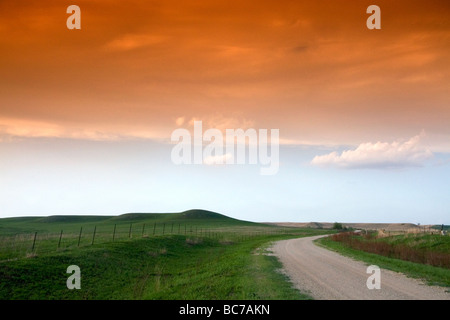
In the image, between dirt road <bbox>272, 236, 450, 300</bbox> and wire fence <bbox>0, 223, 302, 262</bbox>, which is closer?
dirt road <bbox>272, 236, 450, 300</bbox>

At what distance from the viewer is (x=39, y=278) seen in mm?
20031

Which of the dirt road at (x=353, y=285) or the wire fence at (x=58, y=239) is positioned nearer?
the dirt road at (x=353, y=285)

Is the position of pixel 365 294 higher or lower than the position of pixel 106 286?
higher

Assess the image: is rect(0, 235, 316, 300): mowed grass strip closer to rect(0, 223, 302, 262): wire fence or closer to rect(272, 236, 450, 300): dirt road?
rect(272, 236, 450, 300): dirt road

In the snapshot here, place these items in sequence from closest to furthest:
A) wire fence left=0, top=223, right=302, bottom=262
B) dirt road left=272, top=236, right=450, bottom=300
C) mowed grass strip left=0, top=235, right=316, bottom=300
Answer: dirt road left=272, top=236, right=450, bottom=300, mowed grass strip left=0, top=235, right=316, bottom=300, wire fence left=0, top=223, right=302, bottom=262

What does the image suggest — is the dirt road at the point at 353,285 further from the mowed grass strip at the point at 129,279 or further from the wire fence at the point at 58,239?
the wire fence at the point at 58,239

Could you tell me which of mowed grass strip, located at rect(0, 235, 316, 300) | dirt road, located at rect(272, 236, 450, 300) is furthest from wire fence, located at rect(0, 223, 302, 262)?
dirt road, located at rect(272, 236, 450, 300)

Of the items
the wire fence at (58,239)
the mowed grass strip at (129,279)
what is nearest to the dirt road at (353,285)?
the mowed grass strip at (129,279)

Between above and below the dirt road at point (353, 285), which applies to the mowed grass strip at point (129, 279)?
below
